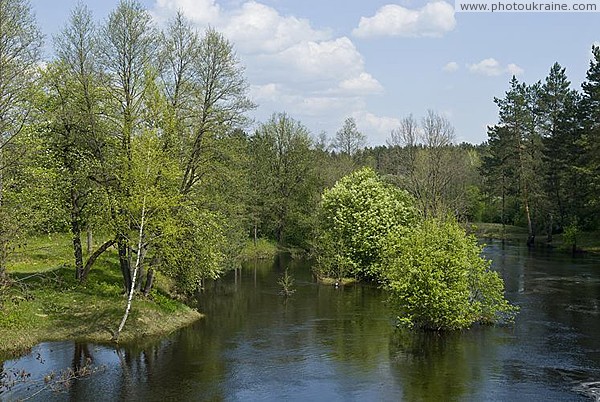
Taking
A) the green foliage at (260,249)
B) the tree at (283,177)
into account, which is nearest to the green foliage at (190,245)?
the green foliage at (260,249)

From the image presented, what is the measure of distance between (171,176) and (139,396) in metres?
10.3

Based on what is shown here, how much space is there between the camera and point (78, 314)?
2508cm

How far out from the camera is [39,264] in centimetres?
3181

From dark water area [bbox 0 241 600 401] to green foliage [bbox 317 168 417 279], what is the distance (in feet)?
24.7

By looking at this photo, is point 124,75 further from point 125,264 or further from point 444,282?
point 444,282

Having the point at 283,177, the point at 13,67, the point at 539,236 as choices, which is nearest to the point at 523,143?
the point at 539,236

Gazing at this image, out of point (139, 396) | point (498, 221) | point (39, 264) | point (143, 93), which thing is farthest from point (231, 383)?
point (498, 221)

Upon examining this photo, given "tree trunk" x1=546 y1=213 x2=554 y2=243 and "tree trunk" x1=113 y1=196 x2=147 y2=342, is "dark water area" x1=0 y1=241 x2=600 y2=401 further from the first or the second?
"tree trunk" x1=546 y1=213 x2=554 y2=243

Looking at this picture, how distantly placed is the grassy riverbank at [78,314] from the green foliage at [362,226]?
13.7 m

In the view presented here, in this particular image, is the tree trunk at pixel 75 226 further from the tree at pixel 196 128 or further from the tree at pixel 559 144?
the tree at pixel 559 144

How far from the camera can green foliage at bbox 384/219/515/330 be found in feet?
79.6

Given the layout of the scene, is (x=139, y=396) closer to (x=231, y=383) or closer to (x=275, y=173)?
(x=231, y=383)

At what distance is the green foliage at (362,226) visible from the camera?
39.8m

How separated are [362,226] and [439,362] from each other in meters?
19.9
